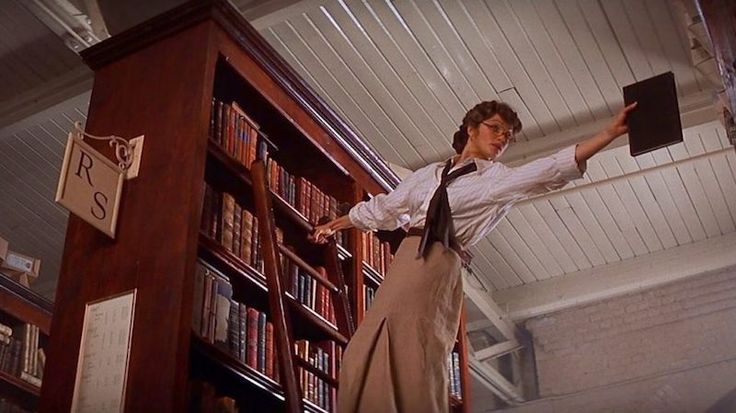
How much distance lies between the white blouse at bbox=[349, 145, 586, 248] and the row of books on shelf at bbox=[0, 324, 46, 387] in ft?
7.78

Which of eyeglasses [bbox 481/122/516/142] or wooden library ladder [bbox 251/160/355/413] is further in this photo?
eyeglasses [bbox 481/122/516/142]

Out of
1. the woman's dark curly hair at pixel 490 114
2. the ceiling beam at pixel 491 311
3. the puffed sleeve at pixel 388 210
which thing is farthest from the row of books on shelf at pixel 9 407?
the ceiling beam at pixel 491 311

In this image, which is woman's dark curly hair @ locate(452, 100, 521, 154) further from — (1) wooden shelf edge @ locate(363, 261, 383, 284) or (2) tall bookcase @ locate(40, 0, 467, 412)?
(1) wooden shelf edge @ locate(363, 261, 383, 284)

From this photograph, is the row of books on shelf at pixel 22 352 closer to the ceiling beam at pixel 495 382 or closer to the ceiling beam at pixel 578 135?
the ceiling beam at pixel 578 135

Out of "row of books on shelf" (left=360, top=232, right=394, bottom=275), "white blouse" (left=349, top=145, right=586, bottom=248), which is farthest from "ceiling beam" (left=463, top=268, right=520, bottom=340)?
"white blouse" (left=349, top=145, right=586, bottom=248)

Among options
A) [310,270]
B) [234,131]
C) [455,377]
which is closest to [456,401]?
[455,377]

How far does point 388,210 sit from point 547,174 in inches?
21.9

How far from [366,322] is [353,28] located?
7.21 ft

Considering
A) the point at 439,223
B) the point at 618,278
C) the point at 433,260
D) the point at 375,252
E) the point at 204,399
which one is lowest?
the point at 204,399

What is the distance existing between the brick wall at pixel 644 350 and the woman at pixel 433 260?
3802 millimetres

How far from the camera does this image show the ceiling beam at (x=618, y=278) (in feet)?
20.7

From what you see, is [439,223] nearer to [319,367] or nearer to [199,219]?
[199,219]

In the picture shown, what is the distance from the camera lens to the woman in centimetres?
246

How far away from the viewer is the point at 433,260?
104 inches
